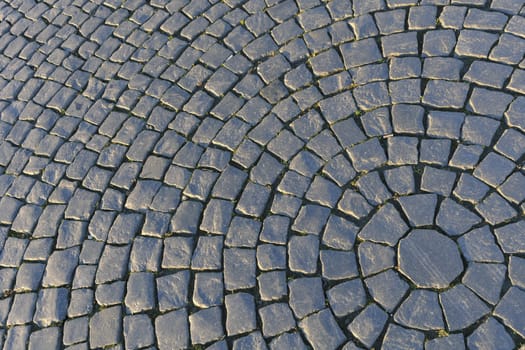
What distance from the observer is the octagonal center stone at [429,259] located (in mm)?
3012

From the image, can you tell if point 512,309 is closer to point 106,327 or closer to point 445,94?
point 445,94

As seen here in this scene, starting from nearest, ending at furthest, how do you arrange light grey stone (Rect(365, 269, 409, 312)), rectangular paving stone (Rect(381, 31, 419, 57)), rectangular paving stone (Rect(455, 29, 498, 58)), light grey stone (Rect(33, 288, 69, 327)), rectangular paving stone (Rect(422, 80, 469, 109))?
light grey stone (Rect(365, 269, 409, 312)), light grey stone (Rect(33, 288, 69, 327)), rectangular paving stone (Rect(422, 80, 469, 109)), rectangular paving stone (Rect(455, 29, 498, 58)), rectangular paving stone (Rect(381, 31, 419, 57))

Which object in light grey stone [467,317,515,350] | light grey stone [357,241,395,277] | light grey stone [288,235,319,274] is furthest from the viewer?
light grey stone [288,235,319,274]

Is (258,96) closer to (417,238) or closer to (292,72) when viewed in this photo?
(292,72)

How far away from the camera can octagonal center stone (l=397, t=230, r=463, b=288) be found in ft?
9.88

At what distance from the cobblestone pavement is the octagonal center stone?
0.04ft

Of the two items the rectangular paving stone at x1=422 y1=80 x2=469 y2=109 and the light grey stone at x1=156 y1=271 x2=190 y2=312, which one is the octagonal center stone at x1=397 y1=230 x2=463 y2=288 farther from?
the light grey stone at x1=156 y1=271 x2=190 y2=312

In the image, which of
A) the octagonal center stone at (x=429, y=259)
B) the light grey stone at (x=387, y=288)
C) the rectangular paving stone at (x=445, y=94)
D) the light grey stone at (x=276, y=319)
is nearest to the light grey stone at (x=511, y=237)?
the octagonal center stone at (x=429, y=259)

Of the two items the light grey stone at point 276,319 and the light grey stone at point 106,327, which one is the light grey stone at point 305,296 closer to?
the light grey stone at point 276,319

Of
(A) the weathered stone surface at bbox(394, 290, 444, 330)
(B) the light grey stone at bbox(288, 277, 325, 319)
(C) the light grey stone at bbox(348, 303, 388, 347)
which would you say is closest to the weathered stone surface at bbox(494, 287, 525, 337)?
(A) the weathered stone surface at bbox(394, 290, 444, 330)

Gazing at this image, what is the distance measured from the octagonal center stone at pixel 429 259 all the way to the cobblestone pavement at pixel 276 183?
0.5 inches

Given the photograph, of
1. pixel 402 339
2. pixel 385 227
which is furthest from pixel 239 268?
pixel 402 339

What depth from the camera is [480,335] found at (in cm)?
280

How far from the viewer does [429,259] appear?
3.08m
